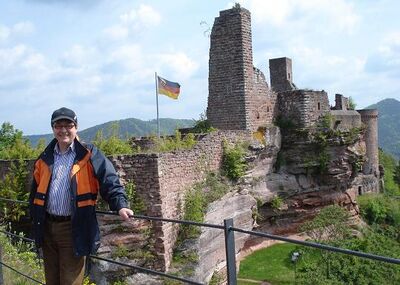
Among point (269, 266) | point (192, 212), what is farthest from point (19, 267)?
point (269, 266)

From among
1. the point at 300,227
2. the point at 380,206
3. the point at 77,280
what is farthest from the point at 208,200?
the point at 380,206

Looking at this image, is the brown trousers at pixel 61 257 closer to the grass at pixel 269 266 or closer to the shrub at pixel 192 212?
the shrub at pixel 192 212

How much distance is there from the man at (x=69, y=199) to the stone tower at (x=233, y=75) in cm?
1447

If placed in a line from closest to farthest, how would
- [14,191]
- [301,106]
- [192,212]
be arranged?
[192,212] < [14,191] < [301,106]

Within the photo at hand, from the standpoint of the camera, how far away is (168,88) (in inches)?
697

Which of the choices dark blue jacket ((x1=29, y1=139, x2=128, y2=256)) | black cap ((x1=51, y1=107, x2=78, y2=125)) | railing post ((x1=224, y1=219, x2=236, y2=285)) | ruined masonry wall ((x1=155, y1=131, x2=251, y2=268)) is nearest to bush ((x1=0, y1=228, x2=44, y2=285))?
dark blue jacket ((x1=29, y1=139, x2=128, y2=256))

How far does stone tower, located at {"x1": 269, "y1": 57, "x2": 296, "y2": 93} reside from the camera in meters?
27.7

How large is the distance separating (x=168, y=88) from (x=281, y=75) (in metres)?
12.0

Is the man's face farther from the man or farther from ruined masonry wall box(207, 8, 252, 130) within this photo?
ruined masonry wall box(207, 8, 252, 130)

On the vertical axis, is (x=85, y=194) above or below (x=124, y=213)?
above

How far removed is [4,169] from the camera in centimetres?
1530

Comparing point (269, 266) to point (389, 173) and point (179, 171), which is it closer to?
point (179, 171)

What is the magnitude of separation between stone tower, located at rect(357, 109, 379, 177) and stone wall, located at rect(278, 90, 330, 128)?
16213 millimetres

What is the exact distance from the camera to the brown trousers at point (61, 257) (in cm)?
430
